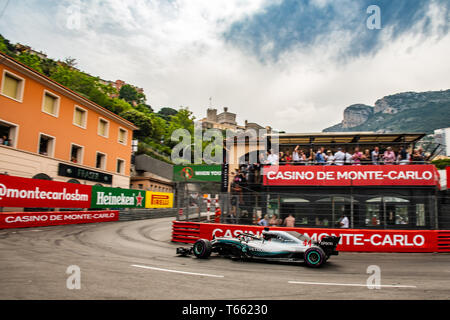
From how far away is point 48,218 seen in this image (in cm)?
1756

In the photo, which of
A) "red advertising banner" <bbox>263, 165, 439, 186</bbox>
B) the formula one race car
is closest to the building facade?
"red advertising banner" <bbox>263, 165, 439, 186</bbox>

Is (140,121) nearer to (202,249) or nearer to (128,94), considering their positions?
(202,249)

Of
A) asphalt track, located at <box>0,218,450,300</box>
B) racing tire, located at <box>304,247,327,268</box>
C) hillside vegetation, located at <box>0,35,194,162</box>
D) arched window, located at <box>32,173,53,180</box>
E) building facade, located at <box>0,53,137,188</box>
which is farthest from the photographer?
hillside vegetation, located at <box>0,35,194,162</box>

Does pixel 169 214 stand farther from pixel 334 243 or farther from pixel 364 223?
pixel 334 243

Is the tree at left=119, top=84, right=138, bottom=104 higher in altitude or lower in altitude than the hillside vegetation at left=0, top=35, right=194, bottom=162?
higher

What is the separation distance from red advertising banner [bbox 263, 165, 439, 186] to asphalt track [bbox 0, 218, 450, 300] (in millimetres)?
4860

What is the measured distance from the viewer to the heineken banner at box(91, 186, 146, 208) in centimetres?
2269

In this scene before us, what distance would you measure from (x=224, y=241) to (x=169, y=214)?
21923 mm

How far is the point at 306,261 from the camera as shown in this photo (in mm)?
9398

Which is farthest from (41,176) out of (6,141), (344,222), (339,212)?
(344,222)

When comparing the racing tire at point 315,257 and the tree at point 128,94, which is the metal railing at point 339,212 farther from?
the tree at point 128,94

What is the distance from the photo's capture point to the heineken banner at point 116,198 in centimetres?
2269

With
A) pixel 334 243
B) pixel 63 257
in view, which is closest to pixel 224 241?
pixel 334 243

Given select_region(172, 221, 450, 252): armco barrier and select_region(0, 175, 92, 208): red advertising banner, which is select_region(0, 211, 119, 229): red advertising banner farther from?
select_region(172, 221, 450, 252): armco barrier
